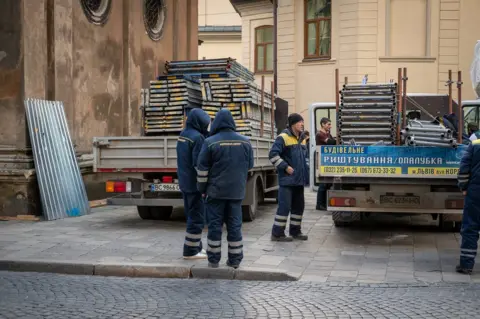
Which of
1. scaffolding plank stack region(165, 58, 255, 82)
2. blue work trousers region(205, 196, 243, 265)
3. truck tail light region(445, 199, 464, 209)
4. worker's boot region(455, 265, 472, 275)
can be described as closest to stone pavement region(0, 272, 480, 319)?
blue work trousers region(205, 196, 243, 265)

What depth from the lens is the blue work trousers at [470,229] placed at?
7125mm

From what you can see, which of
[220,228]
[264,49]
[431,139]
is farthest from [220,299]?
[264,49]

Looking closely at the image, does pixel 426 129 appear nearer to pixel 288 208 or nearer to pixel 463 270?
pixel 288 208

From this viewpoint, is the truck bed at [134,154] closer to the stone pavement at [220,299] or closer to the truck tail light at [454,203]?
the stone pavement at [220,299]

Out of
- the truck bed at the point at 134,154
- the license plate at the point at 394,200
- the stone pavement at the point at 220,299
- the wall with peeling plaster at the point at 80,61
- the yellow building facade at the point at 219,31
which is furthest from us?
the yellow building facade at the point at 219,31

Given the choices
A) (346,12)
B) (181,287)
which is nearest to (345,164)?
(181,287)

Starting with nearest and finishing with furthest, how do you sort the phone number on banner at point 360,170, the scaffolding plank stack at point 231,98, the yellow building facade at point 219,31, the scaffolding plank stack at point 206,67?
the phone number on banner at point 360,170 → the scaffolding plank stack at point 231,98 → the scaffolding plank stack at point 206,67 → the yellow building facade at point 219,31

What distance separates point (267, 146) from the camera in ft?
41.0

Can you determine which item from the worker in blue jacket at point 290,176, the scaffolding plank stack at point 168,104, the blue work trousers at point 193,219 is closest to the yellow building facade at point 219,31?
the scaffolding plank stack at point 168,104

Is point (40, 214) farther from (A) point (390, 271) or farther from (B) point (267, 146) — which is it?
(A) point (390, 271)

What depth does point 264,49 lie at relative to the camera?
26562 mm

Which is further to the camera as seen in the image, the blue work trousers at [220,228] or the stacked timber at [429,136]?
the stacked timber at [429,136]

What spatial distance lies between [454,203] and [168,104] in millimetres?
5067

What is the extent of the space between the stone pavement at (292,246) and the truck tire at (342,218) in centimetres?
16
